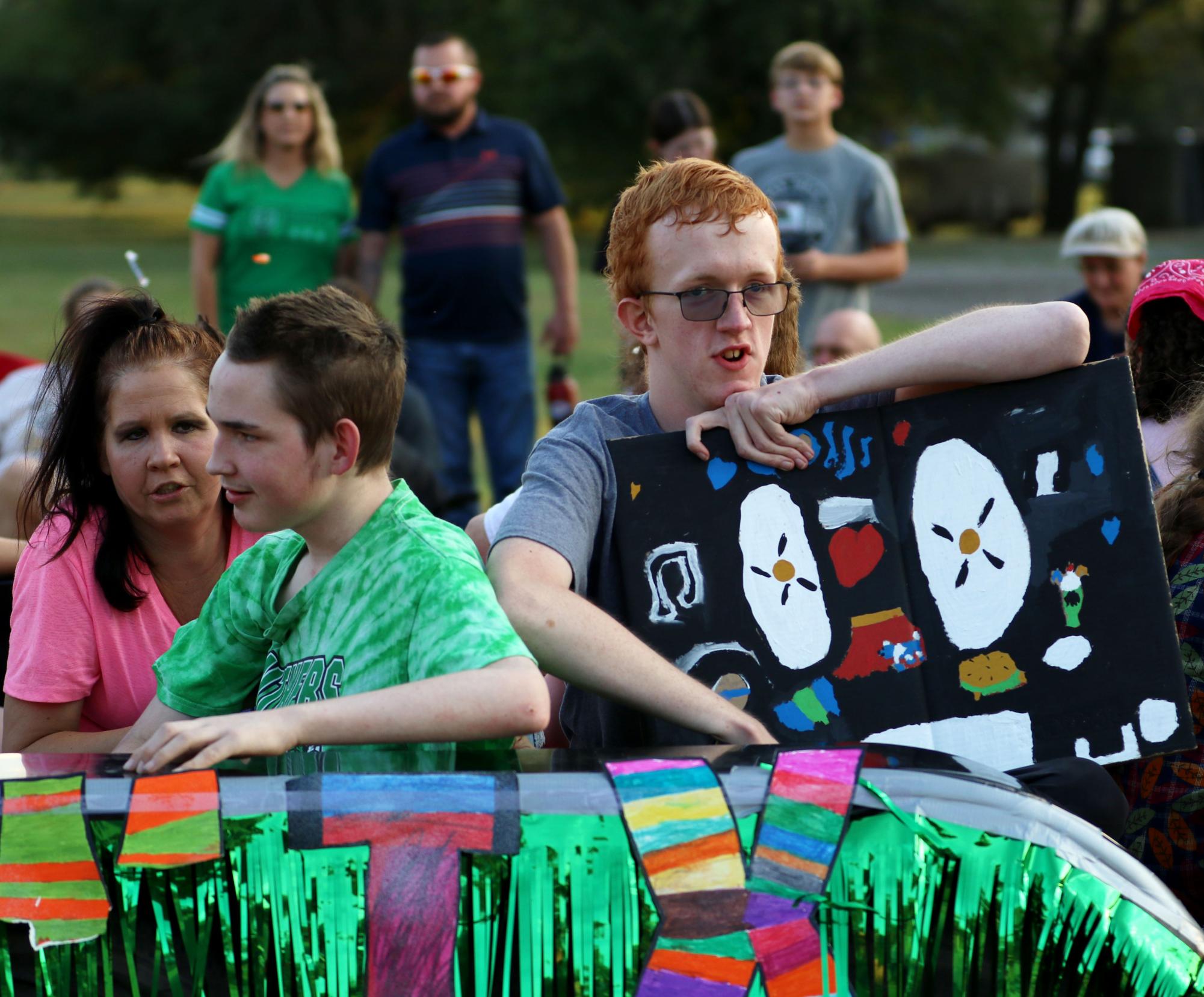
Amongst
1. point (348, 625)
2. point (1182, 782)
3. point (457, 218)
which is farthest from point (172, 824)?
point (457, 218)

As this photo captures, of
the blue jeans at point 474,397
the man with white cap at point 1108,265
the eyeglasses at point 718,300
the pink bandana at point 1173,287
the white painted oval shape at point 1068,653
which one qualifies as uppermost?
the man with white cap at point 1108,265

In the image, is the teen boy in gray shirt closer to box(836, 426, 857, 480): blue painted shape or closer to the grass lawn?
the grass lawn

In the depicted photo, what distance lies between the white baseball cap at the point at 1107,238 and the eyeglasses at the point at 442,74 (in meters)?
2.57

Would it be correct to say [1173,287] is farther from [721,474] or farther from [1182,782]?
[721,474]

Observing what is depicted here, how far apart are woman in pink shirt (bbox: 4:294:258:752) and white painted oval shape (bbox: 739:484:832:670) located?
0.98m

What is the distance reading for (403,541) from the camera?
206cm

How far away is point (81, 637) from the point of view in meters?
2.49

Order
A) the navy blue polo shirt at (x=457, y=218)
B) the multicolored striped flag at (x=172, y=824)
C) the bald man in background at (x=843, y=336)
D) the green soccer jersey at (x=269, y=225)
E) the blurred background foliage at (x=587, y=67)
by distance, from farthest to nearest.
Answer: the blurred background foliage at (x=587, y=67)
the green soccer jersey at (x=269, y=225)
the navy blue polo shirt at (x=457, y=218)
the bald man in background at (x=843, y=336)
the multicolored striped flag at (x=172, y=824)

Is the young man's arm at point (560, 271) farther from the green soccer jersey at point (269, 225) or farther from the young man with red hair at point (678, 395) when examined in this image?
the young man with red hair at point (678, 395)

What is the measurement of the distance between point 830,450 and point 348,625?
2.63ft

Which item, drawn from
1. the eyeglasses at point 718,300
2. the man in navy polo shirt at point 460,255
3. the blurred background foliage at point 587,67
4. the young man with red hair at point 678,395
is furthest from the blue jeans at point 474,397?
the blurred background foliage at point 587,67

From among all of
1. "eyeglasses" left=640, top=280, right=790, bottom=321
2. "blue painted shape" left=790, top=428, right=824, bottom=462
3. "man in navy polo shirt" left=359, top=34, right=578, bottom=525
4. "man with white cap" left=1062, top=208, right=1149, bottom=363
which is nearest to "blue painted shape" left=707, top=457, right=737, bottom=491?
"blue painted shape" left=790, top=428, right=824, bottom=462

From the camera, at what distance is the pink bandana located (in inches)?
120

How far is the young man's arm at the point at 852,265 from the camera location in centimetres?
578
